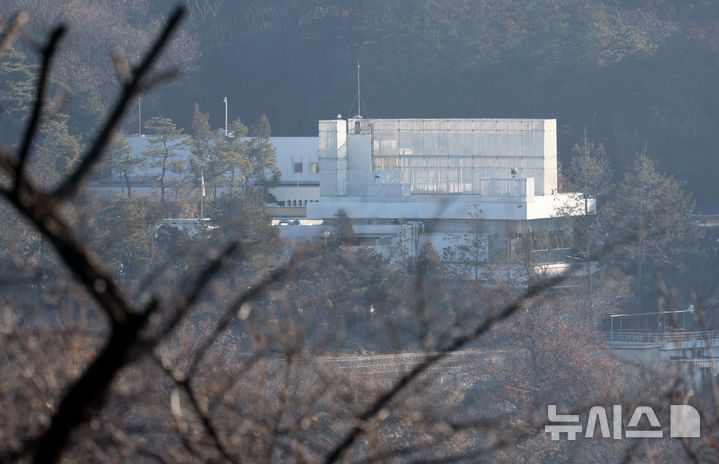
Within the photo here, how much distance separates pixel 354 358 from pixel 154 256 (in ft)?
12.0

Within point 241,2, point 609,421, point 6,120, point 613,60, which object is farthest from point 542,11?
point 609,421

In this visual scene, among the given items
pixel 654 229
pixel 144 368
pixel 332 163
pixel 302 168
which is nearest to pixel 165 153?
pixel 302 168

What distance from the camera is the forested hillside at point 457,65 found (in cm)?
2327

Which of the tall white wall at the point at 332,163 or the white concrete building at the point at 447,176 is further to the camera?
the tall white wall at the point at 332,163

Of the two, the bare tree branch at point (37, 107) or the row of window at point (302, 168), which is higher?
the row of window at point (302, 168)

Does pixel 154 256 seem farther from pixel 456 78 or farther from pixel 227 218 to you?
pixel 456 78

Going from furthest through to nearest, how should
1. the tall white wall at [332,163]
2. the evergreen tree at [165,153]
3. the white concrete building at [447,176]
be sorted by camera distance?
the evergreen tree at [165,153] → the tall white wall at [332,163] → the white concrete building at [447,176]

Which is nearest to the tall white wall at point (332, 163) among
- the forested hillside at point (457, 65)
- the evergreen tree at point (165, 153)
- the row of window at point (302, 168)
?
the evergreen tree at point (165, 153)

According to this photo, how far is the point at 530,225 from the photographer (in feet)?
53.4

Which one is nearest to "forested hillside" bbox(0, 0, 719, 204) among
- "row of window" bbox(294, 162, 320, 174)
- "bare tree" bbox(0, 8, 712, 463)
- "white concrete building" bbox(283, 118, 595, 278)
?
"row of window" bbox(294, 162, 320, 174)

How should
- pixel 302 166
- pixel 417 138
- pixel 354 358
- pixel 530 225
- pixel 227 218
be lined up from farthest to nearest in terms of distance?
pixel 302 166 < pixel 417 138 < pixel 530 225 < pixel 227 218 < pixel 354 358

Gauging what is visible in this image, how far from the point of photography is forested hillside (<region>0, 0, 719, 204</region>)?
23.3 m

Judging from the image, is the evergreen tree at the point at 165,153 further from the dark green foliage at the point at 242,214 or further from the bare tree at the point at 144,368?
the bare tree at the point at 144,368

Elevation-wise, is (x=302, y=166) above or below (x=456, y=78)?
below
